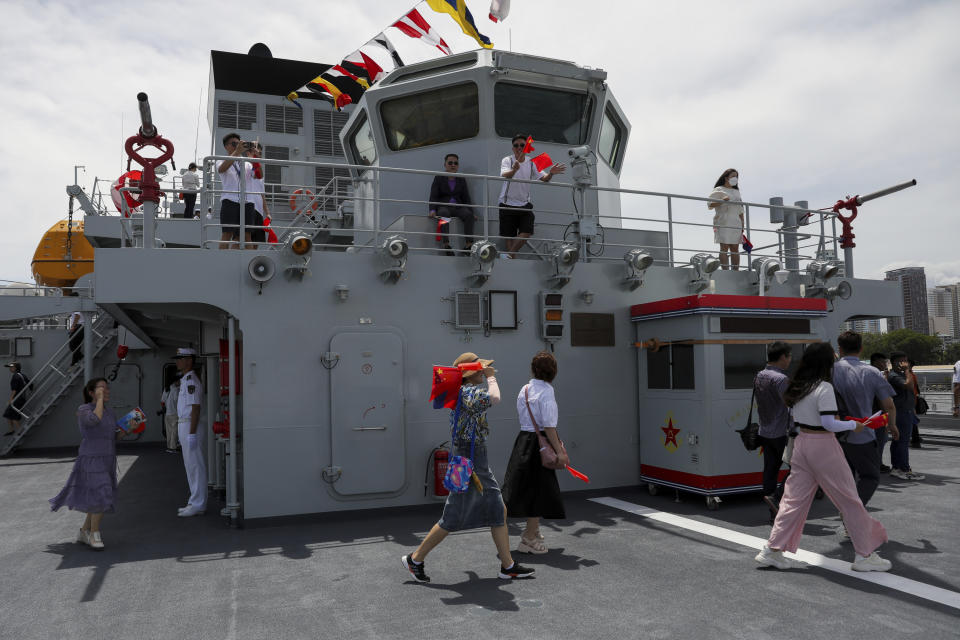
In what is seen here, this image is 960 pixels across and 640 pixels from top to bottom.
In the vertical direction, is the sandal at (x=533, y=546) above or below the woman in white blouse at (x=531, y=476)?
below

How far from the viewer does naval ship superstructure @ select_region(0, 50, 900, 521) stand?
293 inches

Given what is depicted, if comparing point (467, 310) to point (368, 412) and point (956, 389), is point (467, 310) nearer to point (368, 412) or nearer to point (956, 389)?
point (368, 412)

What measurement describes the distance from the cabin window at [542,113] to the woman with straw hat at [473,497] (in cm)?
587

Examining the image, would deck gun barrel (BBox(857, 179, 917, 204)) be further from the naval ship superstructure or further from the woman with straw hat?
the woman with straw hat

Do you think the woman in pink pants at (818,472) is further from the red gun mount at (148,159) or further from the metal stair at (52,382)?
the metal stair at (52,382)

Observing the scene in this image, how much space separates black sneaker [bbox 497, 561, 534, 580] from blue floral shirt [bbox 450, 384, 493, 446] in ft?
3.38

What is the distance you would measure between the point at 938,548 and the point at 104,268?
8.28m

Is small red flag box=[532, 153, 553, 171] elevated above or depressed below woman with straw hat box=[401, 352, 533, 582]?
above

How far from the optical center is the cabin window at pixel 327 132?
66.5 feet

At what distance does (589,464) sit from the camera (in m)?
8.70

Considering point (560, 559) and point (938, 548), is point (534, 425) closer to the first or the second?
point (560, 559)

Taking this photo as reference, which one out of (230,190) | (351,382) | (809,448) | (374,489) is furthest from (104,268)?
(809,448)

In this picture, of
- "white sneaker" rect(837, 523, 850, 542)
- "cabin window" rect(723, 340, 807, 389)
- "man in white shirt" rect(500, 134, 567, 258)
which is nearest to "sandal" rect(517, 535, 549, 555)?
"white sneaker" rect(837, 523, 850, 542)

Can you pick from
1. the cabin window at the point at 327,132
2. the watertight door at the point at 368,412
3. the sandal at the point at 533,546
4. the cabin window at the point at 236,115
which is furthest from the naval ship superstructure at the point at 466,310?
the cabin window at the point at 236,115
